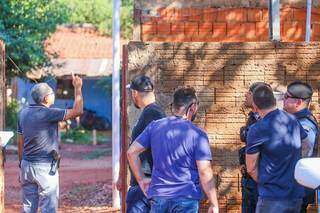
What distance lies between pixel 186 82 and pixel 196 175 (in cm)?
229

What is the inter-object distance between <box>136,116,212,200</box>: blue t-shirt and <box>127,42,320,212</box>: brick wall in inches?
83.8

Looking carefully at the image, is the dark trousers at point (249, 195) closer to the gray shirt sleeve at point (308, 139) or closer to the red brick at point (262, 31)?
the gray shirt sleeve at point (308, 139)

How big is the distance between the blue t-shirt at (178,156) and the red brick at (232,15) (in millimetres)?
4377

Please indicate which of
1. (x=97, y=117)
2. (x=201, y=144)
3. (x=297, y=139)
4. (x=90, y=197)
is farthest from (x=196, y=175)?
(x=97, y=117)

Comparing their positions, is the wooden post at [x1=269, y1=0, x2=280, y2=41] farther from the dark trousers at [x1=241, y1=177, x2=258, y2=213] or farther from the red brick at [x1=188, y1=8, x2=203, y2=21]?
the dark trousers at [x1=241, y1=177, x2=258, y2=213]

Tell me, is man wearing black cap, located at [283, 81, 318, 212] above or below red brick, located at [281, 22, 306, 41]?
below

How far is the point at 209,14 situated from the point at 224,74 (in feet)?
7.25

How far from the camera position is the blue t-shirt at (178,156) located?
18.0 feet

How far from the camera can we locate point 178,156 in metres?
5.48

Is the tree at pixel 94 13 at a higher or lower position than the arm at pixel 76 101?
higher

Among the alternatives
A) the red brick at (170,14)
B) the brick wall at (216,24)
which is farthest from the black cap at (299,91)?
the red brick at (170,14)

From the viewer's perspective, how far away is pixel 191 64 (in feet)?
25.3

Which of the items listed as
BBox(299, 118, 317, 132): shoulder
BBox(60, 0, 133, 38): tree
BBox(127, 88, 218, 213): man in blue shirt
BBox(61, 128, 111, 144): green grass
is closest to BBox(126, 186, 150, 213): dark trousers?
BBox(127, 88, 218, 213): man in blue shirt

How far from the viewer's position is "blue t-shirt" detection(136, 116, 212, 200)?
216 inches
